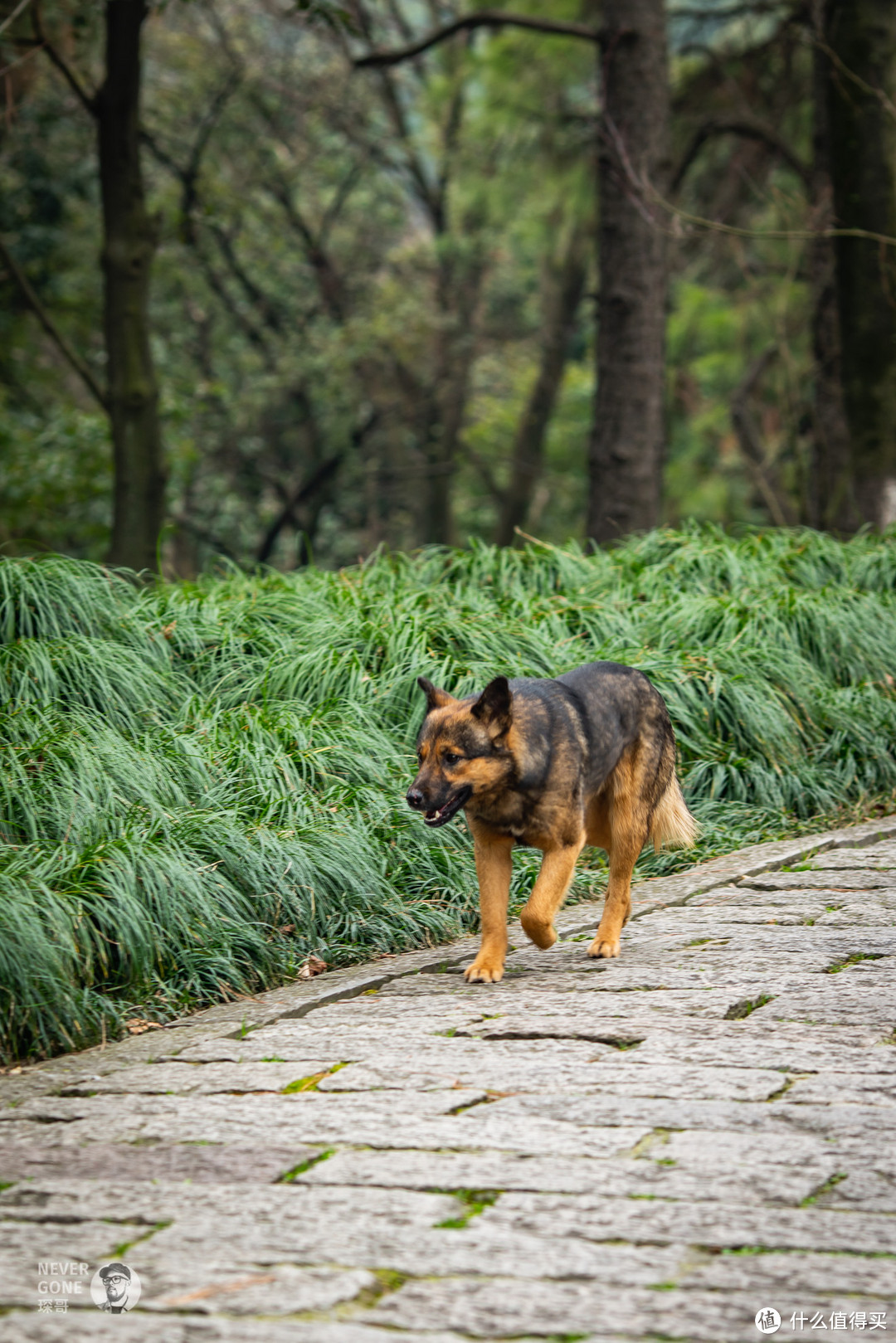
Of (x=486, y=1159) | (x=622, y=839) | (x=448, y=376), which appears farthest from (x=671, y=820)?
(x=448, y=376)

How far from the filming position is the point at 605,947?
493cm

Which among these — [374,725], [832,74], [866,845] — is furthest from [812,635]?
[832,74]

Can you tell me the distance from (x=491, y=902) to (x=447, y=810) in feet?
1.51

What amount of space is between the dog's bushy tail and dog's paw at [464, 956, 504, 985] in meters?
1.06

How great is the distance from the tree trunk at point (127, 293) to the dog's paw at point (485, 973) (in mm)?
6746

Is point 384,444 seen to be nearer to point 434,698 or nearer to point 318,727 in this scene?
point 318,727

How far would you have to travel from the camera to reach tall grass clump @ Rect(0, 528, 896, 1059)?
4746 mm

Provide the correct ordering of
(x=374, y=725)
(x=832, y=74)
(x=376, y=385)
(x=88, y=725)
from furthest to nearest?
(x=376, y=385) → (x=832, y=74) → (x=374, y=725) → (x=88, y=725)

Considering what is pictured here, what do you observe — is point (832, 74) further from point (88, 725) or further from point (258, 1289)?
point (258, 1289)

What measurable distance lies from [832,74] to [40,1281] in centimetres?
1215

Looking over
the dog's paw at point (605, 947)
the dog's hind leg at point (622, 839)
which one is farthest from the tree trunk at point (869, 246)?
the dog's paw at point (605, 947)

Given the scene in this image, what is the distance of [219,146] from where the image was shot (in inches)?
882

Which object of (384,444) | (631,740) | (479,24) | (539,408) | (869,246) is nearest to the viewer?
(631,740)
